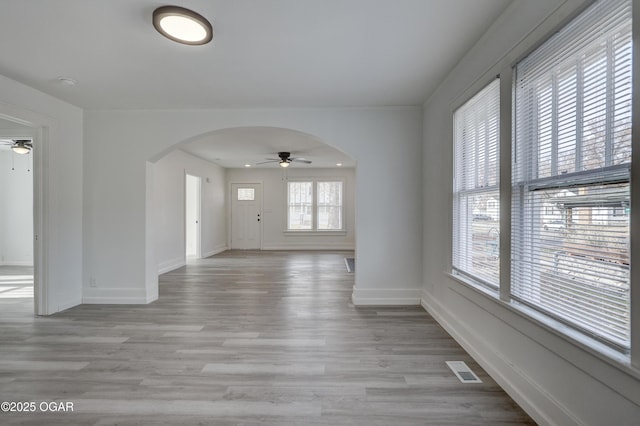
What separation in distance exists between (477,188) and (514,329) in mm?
1137

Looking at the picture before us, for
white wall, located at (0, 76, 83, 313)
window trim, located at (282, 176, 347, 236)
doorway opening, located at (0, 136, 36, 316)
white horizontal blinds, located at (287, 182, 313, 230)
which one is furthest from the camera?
white horizontal blinds, located at (287, 182, 313, 230)

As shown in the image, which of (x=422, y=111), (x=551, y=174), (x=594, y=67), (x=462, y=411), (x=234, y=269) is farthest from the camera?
(x=234, y=269)

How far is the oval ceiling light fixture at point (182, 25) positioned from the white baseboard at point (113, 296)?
3.23 metres

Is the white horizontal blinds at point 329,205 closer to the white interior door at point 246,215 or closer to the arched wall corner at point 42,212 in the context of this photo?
the white interior door at point 246,215

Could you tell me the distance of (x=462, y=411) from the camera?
1864 mm

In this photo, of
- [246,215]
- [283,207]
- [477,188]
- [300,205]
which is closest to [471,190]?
[477,188]

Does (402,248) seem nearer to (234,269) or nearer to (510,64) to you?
(510,64)

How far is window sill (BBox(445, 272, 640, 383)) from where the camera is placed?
1.27 meters

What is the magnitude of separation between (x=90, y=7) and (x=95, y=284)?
3.41 metres

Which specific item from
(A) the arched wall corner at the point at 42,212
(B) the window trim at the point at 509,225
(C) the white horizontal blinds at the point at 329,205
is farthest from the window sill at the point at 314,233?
(B) the window trim at the point at 509,225

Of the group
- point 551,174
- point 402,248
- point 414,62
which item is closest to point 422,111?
point 414,62

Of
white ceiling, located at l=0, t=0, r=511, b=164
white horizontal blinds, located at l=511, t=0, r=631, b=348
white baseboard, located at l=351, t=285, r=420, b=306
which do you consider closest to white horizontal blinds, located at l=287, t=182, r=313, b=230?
white baseboard, located at l=351, t=285, r=420, b=306

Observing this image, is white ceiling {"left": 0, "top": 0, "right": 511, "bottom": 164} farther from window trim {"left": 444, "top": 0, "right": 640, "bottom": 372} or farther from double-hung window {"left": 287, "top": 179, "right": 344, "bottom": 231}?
double-hung window {"left": 287, "top": 179, "right": 344, "bottom": 231}

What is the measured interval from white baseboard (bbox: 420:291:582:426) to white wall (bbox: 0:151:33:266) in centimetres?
854
